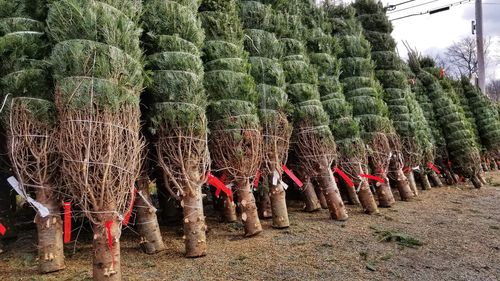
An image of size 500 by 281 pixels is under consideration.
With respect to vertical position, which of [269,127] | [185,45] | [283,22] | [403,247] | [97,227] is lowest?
[403,247]

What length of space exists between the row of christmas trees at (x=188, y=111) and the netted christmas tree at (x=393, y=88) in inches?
2.1

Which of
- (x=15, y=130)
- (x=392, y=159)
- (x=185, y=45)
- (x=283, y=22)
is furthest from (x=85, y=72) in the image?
(x=392, y=159)

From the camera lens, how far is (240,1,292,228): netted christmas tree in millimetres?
6707

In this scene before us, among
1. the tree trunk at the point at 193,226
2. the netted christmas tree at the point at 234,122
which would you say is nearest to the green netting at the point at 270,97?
the netted christmas tree at the point at 234,122

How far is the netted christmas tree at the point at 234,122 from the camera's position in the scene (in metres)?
6.10

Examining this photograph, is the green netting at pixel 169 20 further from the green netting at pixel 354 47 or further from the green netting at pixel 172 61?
the green netting at pixel 354 47

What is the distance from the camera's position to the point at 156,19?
575 cm

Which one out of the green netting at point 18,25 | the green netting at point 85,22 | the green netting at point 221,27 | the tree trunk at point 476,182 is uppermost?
the green netting at point 221,27

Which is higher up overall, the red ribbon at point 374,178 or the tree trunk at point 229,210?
the red ribbon at point 374,178

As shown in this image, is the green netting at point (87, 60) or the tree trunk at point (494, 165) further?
the tree trunk at point (494, 165)

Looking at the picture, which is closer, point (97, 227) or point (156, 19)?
point (97, 227)

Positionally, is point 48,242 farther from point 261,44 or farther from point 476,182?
point 476,182

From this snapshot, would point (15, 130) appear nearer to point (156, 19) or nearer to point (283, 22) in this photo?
Result: point (156, 19)

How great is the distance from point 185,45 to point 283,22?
9.14 feet
